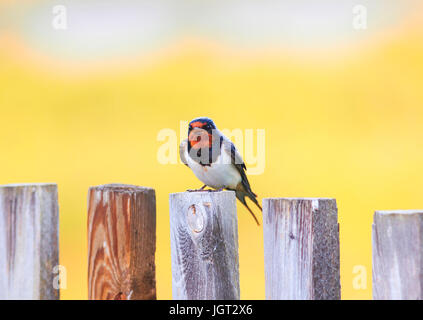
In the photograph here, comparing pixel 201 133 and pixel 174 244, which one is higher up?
pixel 201 133

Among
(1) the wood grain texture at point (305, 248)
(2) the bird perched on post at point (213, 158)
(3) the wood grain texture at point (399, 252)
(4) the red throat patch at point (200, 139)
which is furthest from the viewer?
(2) the bird perched on post at point (213, 158)

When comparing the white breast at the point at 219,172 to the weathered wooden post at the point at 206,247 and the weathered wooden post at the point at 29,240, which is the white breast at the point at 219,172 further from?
the weathered wooden post at the point at 29,240

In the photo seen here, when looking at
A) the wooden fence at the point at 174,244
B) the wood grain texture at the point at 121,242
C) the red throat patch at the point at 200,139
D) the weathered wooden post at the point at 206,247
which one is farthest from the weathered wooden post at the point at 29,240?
the red throat patch at the point at 200,139

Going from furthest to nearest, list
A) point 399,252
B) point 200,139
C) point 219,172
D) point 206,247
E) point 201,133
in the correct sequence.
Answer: point 219,172 → point 200,139 → point 201,133 → point 206,247 → point 399,252

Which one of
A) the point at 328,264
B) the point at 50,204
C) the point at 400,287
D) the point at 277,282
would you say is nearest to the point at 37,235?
the point at 50,204

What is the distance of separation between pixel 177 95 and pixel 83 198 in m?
2.24

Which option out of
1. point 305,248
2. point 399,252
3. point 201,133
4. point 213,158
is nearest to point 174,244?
point 305,248

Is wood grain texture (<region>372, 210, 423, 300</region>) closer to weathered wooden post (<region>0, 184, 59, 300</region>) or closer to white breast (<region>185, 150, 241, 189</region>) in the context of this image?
weathered wooden post (<region>0, 184, 59, 300</region>)

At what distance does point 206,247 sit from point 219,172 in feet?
6.31

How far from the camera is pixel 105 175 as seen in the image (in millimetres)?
7938

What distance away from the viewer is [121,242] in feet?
8.16

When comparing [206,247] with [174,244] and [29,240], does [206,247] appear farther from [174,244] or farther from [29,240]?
[29,240]

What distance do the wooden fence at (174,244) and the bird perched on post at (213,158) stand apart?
5.31ft

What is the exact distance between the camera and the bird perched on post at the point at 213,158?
4.23 meters
